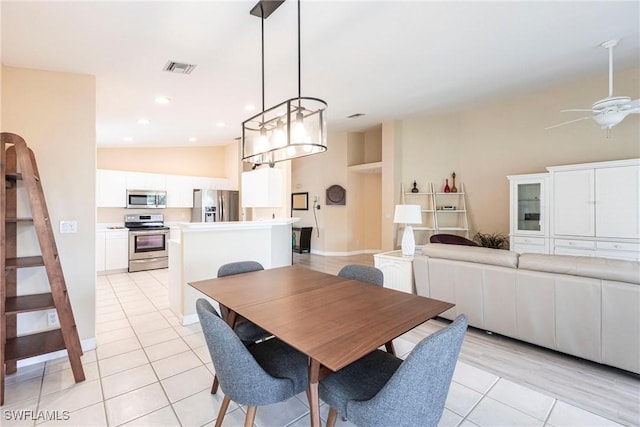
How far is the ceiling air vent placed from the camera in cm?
290

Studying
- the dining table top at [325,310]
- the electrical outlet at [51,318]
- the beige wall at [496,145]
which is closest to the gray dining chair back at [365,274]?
the dining table top at [325,310]

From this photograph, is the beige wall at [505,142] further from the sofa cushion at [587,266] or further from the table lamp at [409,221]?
the sofa cushion at [587,266]

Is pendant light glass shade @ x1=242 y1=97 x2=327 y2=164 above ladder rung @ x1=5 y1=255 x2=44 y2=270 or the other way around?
above

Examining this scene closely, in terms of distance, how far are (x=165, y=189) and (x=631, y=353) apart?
714 centimetres

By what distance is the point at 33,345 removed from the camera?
91.0 inches

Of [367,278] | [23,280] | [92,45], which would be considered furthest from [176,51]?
[367,278]

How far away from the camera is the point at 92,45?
2.41 meters

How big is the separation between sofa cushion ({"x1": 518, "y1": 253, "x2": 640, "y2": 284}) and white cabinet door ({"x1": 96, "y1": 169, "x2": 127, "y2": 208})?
655 centimetres

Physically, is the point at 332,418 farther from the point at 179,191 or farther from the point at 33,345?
the point at 179,191

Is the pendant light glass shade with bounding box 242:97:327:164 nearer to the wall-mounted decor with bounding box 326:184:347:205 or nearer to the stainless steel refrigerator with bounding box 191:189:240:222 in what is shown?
the stainless steel refrigerator with bounding box 191:189:240:222

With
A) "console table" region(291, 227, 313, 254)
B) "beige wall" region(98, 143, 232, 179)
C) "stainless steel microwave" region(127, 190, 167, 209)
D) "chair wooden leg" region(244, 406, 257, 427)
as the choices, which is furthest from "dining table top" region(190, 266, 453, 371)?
"console table" region(291, 227, 313, 254)

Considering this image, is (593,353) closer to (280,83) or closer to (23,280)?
(280,83)

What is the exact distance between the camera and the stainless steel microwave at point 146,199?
5.89m

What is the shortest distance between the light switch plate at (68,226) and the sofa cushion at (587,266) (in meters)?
4.10
